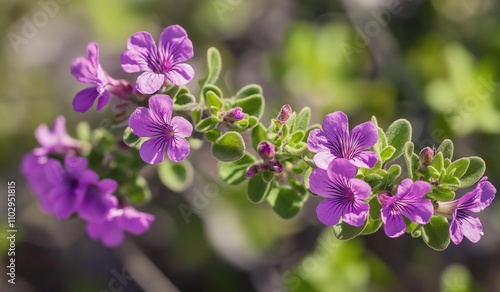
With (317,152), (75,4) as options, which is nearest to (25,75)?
(75,4)

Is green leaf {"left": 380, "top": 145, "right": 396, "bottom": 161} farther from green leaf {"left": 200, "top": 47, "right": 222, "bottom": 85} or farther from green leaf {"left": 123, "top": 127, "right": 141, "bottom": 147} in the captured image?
green leaf {"left": 123, "top": 127, "right": 141, "bottom": 147}

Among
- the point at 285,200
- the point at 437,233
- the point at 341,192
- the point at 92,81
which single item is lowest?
the point at 437,233

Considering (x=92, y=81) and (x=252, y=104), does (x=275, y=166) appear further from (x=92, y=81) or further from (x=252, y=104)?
(x=92, y=81)

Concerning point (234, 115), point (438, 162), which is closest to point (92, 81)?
point (234, 115)

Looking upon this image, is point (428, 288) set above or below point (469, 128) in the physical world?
below

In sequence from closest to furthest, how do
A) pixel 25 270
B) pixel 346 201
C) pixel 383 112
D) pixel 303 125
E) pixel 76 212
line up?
pixel 346 201
pixel 303 125
pixel 76 212
pixel 383 112
pixel 25 270

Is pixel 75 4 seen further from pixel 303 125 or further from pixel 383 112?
pixel 303 125
